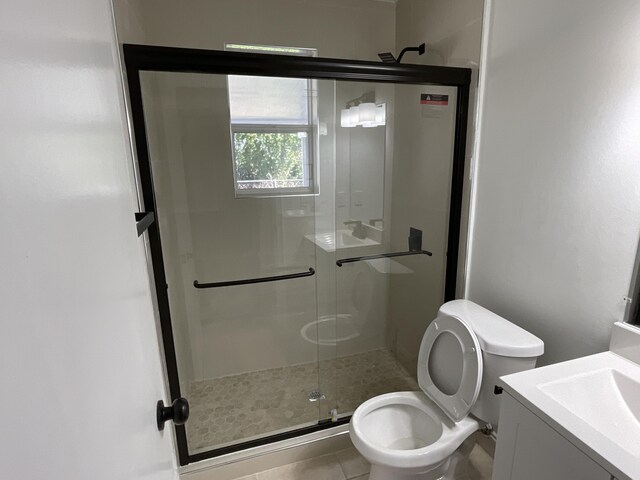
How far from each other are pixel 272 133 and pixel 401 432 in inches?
76.9

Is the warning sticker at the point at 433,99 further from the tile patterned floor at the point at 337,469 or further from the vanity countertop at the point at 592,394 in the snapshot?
the tile patterned floor at the point at 337,469

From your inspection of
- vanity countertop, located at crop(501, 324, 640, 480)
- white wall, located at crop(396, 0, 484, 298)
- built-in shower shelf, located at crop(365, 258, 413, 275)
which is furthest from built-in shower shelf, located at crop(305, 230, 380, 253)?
vanity countertop, located at crop(501, 324, 640, 480)

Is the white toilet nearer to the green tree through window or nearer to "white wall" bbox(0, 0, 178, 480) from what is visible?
"white wall" bbox(0, 0, 178, 480)

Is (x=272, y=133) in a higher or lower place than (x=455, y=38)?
lower

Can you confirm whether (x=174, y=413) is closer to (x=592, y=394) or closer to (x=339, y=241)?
(x=592, y=394)

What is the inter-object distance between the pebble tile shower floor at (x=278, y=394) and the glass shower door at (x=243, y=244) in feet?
0.03

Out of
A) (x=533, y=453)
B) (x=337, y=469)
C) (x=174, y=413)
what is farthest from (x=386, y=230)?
(x=174, y=413)

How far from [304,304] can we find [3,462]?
236 cm

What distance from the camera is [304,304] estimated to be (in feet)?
8.49

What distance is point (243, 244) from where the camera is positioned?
2.40 m

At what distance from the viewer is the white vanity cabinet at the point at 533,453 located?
2.84ft

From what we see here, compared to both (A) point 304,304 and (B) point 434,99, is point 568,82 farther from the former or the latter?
(A) point 304,304

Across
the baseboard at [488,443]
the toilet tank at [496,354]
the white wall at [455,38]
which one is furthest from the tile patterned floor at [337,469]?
the white wall at [455,38]

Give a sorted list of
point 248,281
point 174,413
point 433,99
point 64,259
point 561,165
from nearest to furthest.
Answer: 1. point 64,259
2. point 174,413
3. point 561,165
4. point 433,99
5. point 248,281
